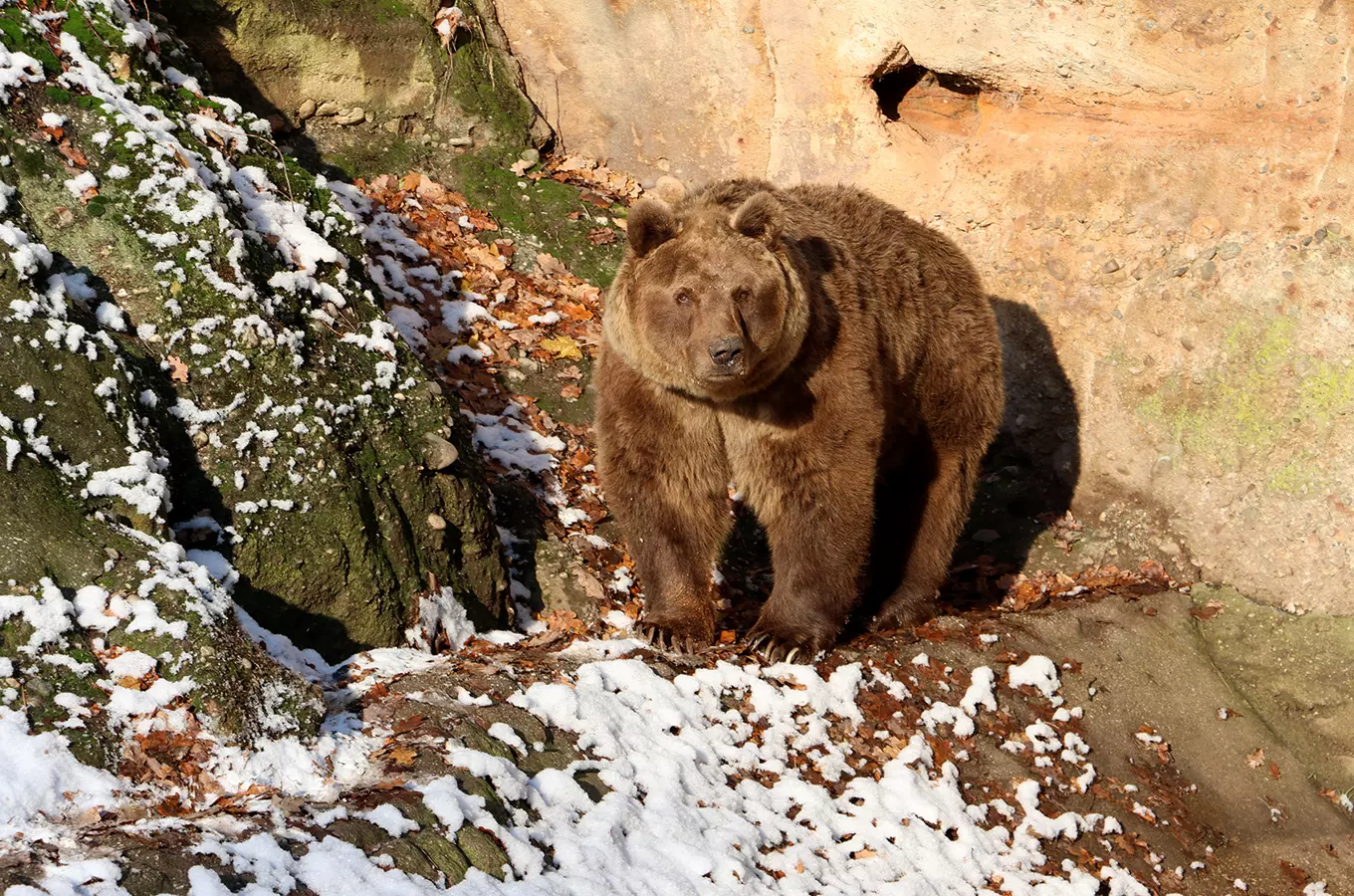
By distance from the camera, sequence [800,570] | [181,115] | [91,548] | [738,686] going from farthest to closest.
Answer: [181,115] < [800,570] < [738,686] < [91,548]

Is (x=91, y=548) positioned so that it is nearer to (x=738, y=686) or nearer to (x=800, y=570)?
(x=738, y=686)

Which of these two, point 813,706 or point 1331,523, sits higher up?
point 1331,523

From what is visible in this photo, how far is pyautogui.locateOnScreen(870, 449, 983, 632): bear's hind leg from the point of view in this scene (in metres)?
7.39

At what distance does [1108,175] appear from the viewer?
8.85 metres

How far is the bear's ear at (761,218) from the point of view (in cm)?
577

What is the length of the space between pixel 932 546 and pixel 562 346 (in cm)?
289

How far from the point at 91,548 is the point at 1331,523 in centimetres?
711

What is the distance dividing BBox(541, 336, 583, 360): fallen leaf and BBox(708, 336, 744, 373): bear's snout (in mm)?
3129

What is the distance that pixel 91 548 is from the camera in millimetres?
4461

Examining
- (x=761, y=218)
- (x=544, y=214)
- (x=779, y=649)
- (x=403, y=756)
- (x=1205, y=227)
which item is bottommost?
(x=779, y=649)

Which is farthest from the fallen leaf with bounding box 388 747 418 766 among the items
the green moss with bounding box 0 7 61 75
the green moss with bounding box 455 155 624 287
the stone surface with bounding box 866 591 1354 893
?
the green moss with bounding box 455 155 624 287

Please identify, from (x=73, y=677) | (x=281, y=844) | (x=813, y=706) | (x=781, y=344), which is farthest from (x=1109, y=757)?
(x=73, y=677)

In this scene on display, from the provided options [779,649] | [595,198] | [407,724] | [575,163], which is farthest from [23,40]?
[575,163]

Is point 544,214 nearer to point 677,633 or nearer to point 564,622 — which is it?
point 564,622
